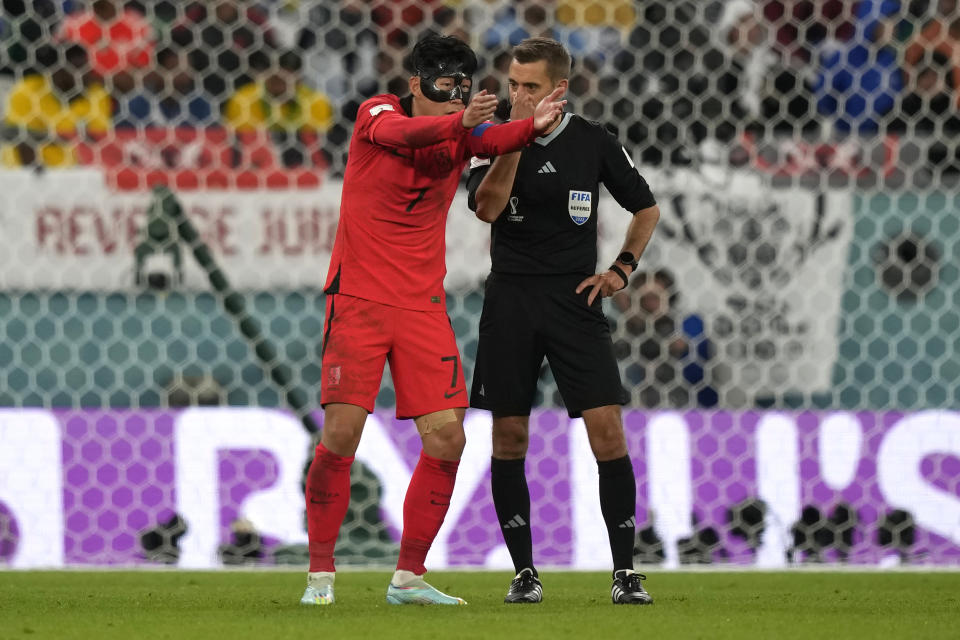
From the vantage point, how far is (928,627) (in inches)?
114

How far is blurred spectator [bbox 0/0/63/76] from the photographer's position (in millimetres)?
4906

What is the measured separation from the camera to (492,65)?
509 cm

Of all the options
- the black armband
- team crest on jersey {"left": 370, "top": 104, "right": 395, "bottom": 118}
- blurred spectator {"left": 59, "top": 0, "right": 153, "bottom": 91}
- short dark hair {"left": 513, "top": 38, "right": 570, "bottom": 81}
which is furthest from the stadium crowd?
team crest on jersey {"left": 370, "top": 104, "right": 395, "bottom": 118}

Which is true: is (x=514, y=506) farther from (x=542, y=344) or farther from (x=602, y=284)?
(x=602, y=284)

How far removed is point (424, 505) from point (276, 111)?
242 centimetres

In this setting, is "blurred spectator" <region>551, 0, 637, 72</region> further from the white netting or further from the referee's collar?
the referee's collar

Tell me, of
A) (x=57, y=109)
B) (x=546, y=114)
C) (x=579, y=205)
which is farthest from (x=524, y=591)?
(x=57, y=109)

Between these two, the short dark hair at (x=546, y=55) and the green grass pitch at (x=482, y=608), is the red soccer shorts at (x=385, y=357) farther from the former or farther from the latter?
the short dark hair at (x=546, y=55)

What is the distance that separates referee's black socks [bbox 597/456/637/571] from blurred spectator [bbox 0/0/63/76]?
108 inches

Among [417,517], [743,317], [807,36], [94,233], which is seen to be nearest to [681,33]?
[807,36]

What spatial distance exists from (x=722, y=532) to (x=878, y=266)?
1.00m

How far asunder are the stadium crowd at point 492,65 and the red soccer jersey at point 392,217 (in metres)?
1.77

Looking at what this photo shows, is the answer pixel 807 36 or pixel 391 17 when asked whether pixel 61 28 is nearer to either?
pixel 391 17

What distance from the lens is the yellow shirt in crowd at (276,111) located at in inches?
199
